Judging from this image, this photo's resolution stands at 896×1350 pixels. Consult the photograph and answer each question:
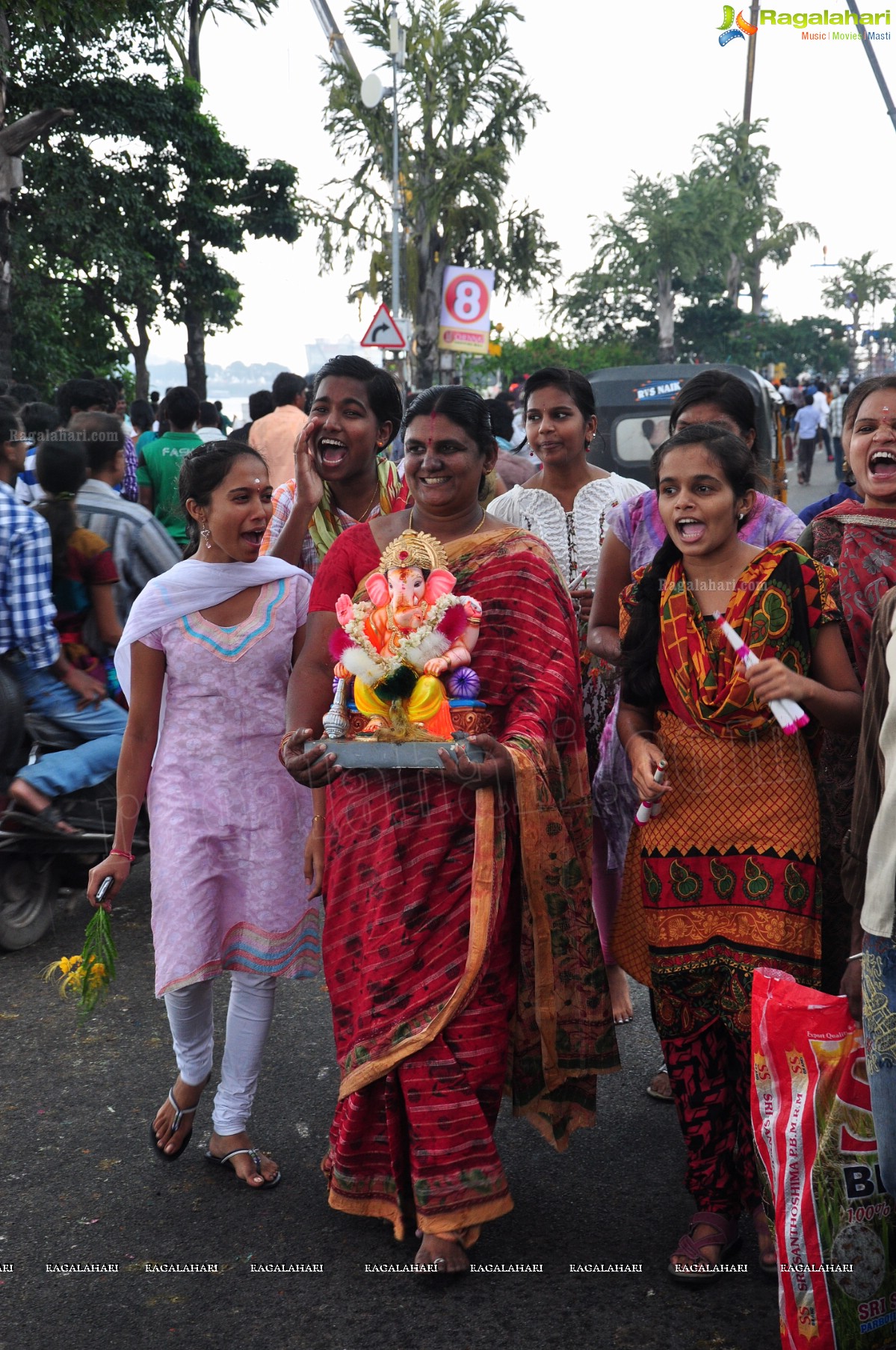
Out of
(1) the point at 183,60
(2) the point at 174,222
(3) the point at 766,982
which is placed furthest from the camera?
(1) the point at 183,60

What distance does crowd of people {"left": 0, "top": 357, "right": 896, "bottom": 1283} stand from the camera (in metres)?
3.10

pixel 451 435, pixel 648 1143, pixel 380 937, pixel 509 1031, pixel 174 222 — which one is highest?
pixel 174 222

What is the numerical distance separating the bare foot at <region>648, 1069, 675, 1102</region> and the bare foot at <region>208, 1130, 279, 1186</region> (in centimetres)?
117

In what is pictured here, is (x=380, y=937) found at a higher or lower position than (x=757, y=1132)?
higher

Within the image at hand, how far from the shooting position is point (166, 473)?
8594 mm

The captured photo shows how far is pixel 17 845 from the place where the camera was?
17.9 ft

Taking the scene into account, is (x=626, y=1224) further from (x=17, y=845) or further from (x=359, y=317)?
(x=359, y=317)

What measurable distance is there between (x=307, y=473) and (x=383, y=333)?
38.6 feet

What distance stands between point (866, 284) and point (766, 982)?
75.6 meters

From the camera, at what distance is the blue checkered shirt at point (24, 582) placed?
211 inches

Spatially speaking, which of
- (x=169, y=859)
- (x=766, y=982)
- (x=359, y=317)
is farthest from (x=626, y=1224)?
(x=359, y=317)

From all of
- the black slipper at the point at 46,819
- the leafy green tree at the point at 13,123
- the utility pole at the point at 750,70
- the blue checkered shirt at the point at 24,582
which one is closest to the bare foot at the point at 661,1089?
the black slipper at the point at 46,819

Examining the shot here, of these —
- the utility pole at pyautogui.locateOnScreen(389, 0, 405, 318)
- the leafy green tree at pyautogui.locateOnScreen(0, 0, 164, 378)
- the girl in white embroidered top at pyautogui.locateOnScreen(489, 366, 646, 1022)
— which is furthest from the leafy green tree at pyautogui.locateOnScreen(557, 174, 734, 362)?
the girl in white embroidered top at pyautogui.locateOnScreen(489, 366, 646, 1022)

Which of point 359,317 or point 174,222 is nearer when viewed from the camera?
point 174,222
